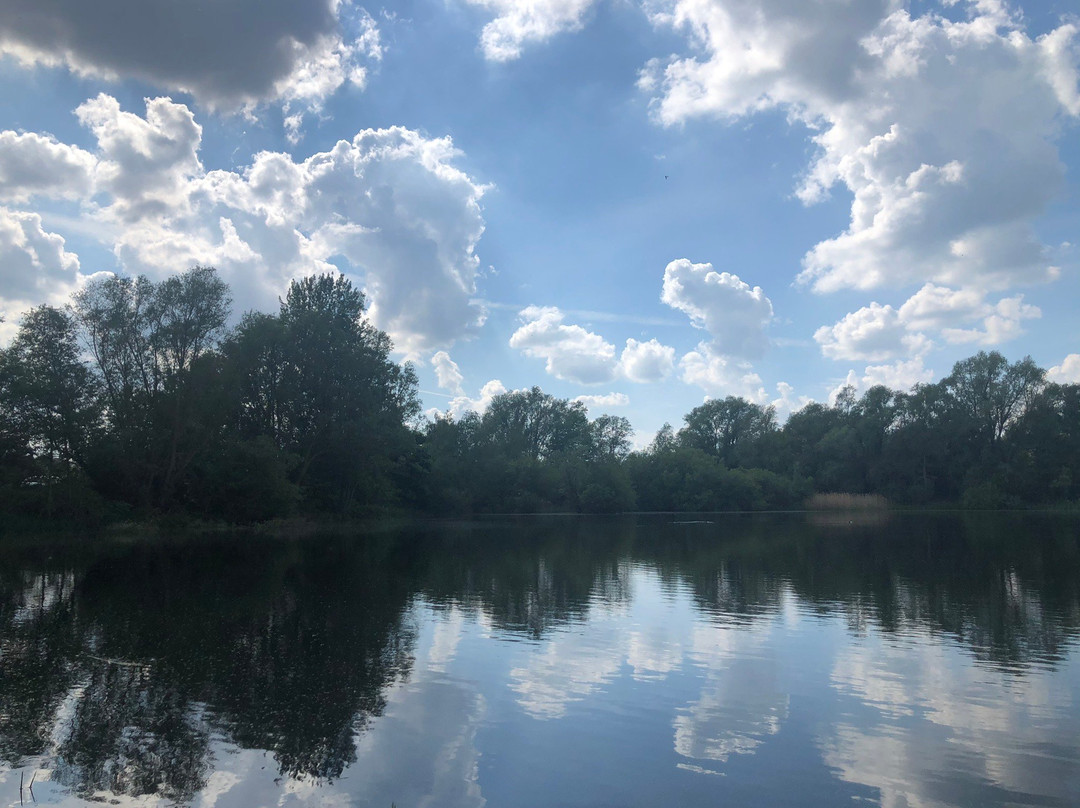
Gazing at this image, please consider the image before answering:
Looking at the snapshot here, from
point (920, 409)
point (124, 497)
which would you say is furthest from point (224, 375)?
point (920, 409)

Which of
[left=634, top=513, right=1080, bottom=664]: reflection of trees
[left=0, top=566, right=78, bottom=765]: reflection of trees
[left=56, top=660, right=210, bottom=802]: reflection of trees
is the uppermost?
[left=634, top=513, right=1080, bottom=664]: reflection of trees

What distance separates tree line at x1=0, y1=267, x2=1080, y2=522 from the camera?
41719 mm

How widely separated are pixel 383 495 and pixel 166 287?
94.0ft

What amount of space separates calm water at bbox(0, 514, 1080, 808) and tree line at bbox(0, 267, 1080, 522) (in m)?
20.6

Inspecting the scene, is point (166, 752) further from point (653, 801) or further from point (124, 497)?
point (124, 497)

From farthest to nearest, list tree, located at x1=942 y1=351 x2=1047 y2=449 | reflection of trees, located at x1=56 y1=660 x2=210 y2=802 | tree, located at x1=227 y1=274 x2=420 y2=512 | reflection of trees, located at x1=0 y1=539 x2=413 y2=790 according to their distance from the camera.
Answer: tree, located at x1=942 y1=351 x2=1047 y2=449 < tree, located at x1=227 y1=274 x2=420 y2=512 < reflection of trees, located at x1=0 y1=539 x2=413 y2=790 < reflection of trees, located at x1=56 y1=660 x2=210 y2=802

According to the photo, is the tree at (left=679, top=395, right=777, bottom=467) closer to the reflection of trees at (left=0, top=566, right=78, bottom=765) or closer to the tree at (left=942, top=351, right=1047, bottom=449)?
the tree at (left=942, top=351, right=1047, bottom=449)

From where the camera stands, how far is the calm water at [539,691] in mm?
8133

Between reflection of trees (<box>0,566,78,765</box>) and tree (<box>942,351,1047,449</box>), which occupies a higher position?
tree (<box>942,351,1047,449</box>)

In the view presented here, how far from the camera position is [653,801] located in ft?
25.2

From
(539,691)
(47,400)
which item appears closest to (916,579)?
(539,691)

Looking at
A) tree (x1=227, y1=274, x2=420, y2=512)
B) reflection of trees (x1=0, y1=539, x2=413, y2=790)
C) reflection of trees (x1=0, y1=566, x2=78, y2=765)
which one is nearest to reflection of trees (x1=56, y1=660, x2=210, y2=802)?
reflection of trees (x1=0, y1=539, x2=413, y2=790)

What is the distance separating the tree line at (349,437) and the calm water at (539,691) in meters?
20.6

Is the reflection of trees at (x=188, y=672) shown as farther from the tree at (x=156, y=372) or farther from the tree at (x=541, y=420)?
the tree at (x=541, y=420)
